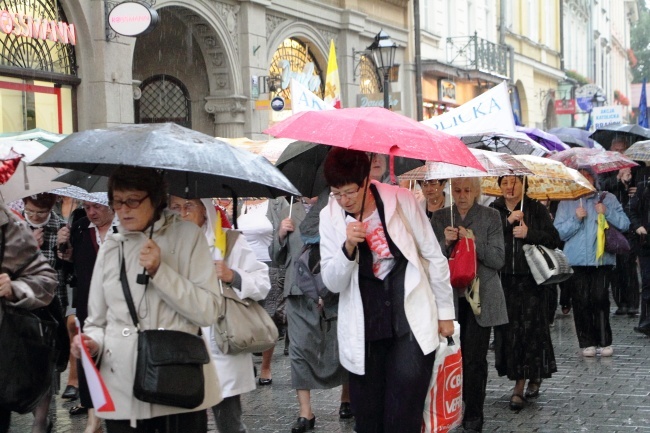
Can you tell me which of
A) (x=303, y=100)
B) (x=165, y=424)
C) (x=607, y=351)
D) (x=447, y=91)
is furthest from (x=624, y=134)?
(x=165, y=424)

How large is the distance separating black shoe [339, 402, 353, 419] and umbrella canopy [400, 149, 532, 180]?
6.14 feet

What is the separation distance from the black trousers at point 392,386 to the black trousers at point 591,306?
541cm

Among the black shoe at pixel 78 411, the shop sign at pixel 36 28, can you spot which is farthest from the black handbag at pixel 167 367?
the shop sign at pixel 36 28

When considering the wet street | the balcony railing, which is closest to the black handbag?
the wet street

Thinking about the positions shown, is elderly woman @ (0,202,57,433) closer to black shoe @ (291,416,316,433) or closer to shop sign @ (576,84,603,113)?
black shoe @ (291,416,316,433)

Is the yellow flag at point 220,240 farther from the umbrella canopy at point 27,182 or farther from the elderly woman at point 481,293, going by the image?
the elderly woman at point 481,293

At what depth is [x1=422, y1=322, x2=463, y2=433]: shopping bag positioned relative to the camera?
5902mm

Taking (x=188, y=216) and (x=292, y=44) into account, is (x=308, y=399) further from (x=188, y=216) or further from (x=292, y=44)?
(x=292, y=44)

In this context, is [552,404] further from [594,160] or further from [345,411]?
[594,160]

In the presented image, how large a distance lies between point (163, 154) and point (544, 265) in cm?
459

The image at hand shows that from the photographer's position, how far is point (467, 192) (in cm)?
770

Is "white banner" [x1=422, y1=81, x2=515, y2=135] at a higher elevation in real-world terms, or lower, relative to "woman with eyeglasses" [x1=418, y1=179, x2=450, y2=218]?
higher

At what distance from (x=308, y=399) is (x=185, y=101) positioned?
44.4ft

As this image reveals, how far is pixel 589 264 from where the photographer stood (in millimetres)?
11188
